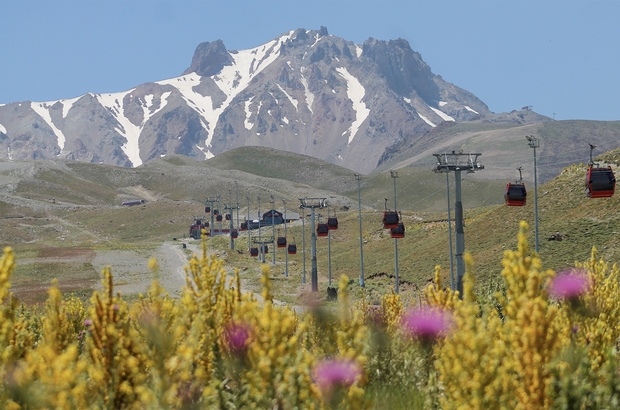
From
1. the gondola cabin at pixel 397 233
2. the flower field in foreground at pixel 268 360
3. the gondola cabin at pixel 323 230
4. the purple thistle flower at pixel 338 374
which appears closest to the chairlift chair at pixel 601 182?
the gondola cabin at pixel 397 233

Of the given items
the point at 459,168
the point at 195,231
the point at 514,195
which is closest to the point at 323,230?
the point at 514,195

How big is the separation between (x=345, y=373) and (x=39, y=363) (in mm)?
3210

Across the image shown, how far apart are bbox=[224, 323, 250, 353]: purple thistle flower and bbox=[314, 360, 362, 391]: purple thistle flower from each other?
4.38 feet

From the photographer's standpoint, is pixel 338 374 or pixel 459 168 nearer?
pixel 338 374

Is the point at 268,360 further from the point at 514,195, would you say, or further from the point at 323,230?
the point at 323,230

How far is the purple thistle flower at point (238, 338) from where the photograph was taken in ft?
28.2

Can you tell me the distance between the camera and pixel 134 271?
A: 290ft

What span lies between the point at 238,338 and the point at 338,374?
1.87 metres

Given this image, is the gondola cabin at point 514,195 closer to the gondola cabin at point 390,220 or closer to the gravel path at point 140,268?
the gondola cabin at point 390,220

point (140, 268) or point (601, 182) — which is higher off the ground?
point (601, 182)

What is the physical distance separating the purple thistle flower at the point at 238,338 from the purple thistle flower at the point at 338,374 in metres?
1.34

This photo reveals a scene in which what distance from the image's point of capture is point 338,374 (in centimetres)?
720

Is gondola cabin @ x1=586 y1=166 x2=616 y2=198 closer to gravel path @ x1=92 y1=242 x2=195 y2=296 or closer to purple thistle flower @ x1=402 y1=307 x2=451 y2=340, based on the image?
purple thistle flower @ x1=402 y1=307 x2=451 y2=340

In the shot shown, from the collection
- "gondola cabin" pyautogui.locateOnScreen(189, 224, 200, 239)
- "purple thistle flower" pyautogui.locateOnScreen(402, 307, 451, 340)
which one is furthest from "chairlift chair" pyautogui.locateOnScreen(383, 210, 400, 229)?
"gondola cabin" pyautogui.locateOnScreen(189, 224, 200, 239)
